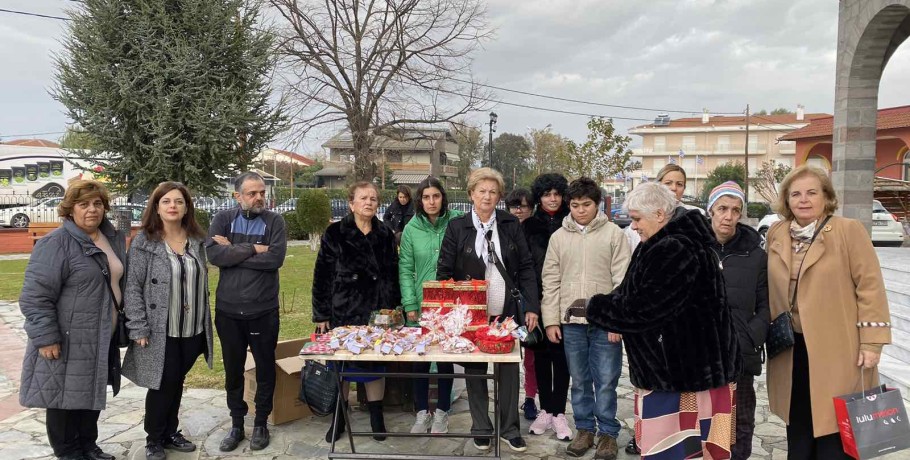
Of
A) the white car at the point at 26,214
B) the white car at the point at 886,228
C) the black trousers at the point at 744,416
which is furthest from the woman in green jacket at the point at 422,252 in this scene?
the white car at the point at 26,214

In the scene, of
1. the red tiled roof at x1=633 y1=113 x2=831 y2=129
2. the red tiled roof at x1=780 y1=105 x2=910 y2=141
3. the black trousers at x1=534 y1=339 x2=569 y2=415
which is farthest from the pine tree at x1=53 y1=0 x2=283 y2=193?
the red tiled roof at x1=633 y1=113 x2=831 y2=129

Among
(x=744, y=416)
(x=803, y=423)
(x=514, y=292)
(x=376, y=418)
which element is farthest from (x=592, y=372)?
(x=376, y=418)

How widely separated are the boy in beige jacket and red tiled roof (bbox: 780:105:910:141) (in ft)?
73.0

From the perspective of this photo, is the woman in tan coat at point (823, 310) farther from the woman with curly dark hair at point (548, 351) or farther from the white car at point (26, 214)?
the white car at point (26, 214)

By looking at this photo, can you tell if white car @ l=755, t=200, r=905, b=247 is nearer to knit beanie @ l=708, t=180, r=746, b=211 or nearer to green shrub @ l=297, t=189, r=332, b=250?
green shrub @ l=297, t=189, r=332, b=250

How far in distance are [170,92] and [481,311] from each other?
10683mm

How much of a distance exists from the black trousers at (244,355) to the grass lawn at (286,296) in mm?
1576

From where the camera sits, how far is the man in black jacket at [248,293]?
12.8 ft

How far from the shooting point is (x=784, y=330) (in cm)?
298

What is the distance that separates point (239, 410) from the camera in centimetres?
411

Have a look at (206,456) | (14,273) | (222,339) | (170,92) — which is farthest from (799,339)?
(14,273)

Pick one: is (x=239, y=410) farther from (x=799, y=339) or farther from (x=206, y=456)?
(x=799, y=339)

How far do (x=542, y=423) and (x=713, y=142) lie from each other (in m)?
72.1

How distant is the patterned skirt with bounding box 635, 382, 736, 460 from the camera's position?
280 cm
